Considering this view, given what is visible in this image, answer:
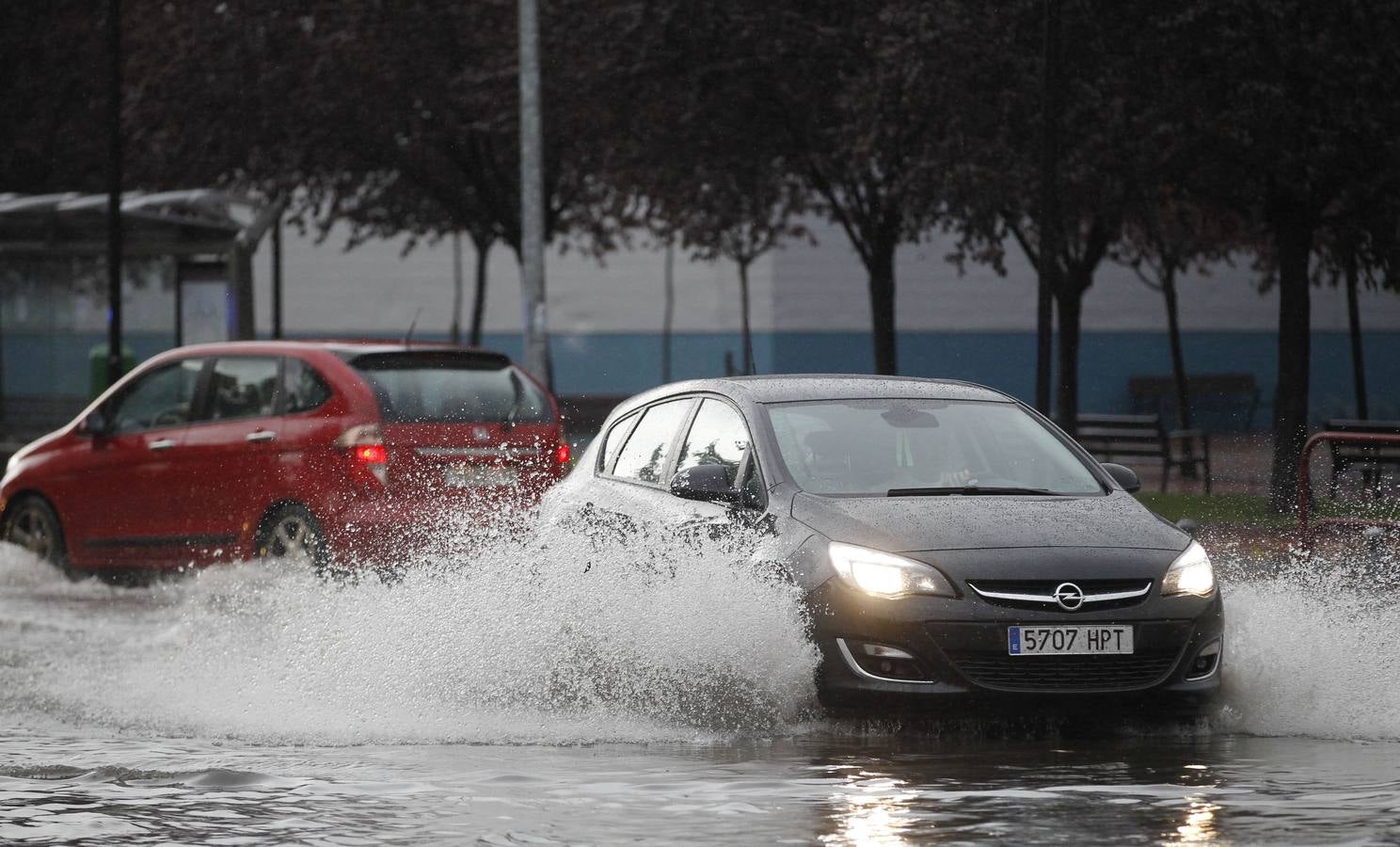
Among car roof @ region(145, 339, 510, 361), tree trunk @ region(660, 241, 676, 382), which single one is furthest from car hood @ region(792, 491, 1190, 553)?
tree trunk @ region(660, 241, 676, 382)

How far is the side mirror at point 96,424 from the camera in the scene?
1529cm

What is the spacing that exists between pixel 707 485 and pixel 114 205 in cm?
1735

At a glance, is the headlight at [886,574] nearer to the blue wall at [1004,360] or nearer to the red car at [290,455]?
the red car at [290,455]

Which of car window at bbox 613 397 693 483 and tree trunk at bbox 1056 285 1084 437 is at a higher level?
tree trunk at bbox 1056 285 1084 437

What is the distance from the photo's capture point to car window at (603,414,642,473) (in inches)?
417

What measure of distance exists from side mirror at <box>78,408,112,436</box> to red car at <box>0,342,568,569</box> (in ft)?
0.06

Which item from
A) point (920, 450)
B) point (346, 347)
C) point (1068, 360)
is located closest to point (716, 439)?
point (920, 450)

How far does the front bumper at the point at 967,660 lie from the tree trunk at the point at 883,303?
2114cm

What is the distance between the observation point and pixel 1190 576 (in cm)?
844

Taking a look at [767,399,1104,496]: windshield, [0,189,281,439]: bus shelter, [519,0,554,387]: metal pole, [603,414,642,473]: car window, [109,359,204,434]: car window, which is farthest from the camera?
[519,0,554,387]: metal pole

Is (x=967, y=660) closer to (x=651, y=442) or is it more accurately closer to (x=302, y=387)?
(x=651, y=442)

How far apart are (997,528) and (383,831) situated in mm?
2672

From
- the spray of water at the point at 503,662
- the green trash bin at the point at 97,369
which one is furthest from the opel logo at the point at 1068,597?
the green trash bin at the point at 97,369

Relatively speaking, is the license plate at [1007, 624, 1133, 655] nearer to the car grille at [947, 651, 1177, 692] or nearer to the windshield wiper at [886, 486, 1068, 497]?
the car grille at [947, 651, 1177, 692]
